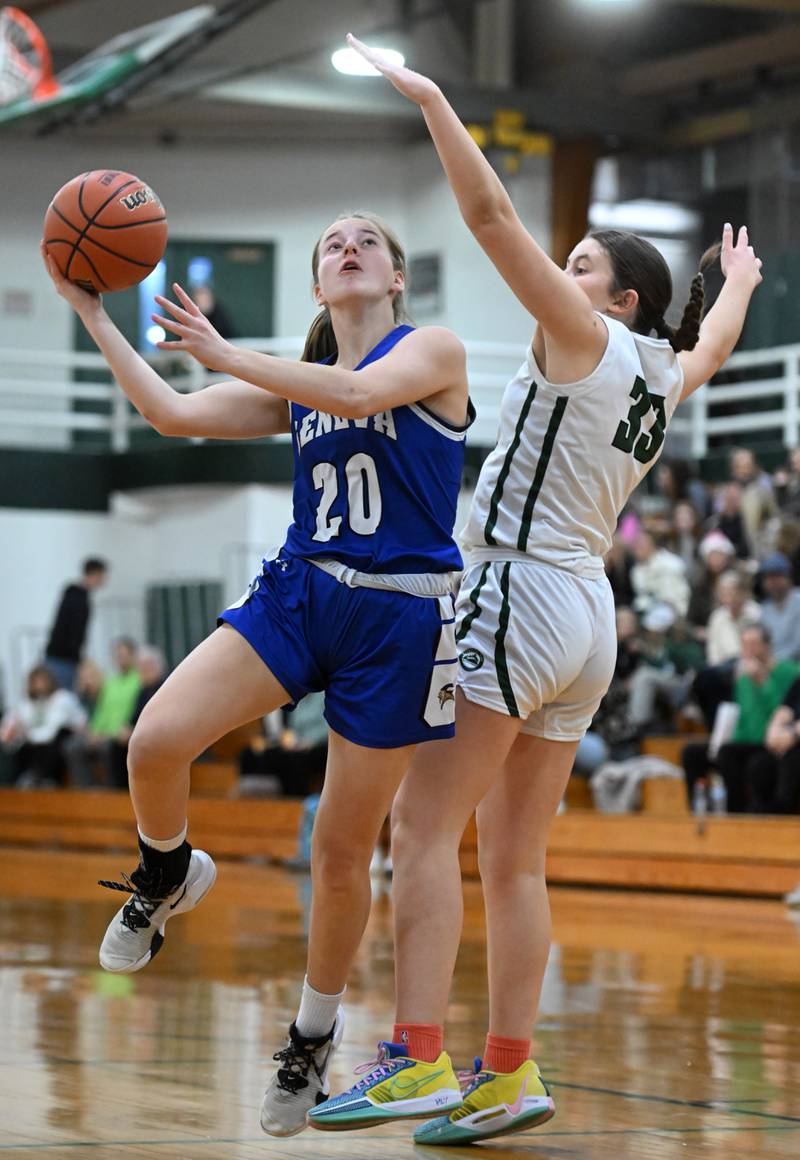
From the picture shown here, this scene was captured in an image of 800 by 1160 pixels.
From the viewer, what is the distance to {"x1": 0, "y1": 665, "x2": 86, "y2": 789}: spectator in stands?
1614 cm

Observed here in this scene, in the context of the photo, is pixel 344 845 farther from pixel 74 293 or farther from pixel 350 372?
pixel 74 293

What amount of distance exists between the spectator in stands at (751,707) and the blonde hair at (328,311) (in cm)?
733

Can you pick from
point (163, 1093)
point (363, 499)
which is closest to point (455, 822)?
point (363, 499)

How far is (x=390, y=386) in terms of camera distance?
3.44 meters

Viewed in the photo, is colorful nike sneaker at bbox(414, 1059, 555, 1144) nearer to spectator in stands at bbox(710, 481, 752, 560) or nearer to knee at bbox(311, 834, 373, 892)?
knee at bbox(311, 834, 373, 892)

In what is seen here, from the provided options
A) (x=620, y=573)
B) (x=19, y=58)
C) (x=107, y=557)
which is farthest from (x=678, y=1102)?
(x=107, y=557)

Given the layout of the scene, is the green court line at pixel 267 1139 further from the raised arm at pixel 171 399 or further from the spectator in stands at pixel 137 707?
the spectator in stands at pixel 137 707

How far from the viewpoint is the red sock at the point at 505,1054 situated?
3736mm

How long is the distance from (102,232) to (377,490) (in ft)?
2.61

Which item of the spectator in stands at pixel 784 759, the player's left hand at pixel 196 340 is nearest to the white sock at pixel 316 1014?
the player's left hand at pixel 196 340

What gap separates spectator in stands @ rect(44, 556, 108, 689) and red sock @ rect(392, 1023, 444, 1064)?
13567 mm

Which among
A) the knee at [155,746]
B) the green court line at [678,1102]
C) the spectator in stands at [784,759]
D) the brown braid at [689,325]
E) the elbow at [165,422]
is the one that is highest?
the brown braid at [689,325]

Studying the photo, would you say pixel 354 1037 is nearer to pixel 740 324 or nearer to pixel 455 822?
pixel 455 822

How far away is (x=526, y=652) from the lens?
12.1 feet
